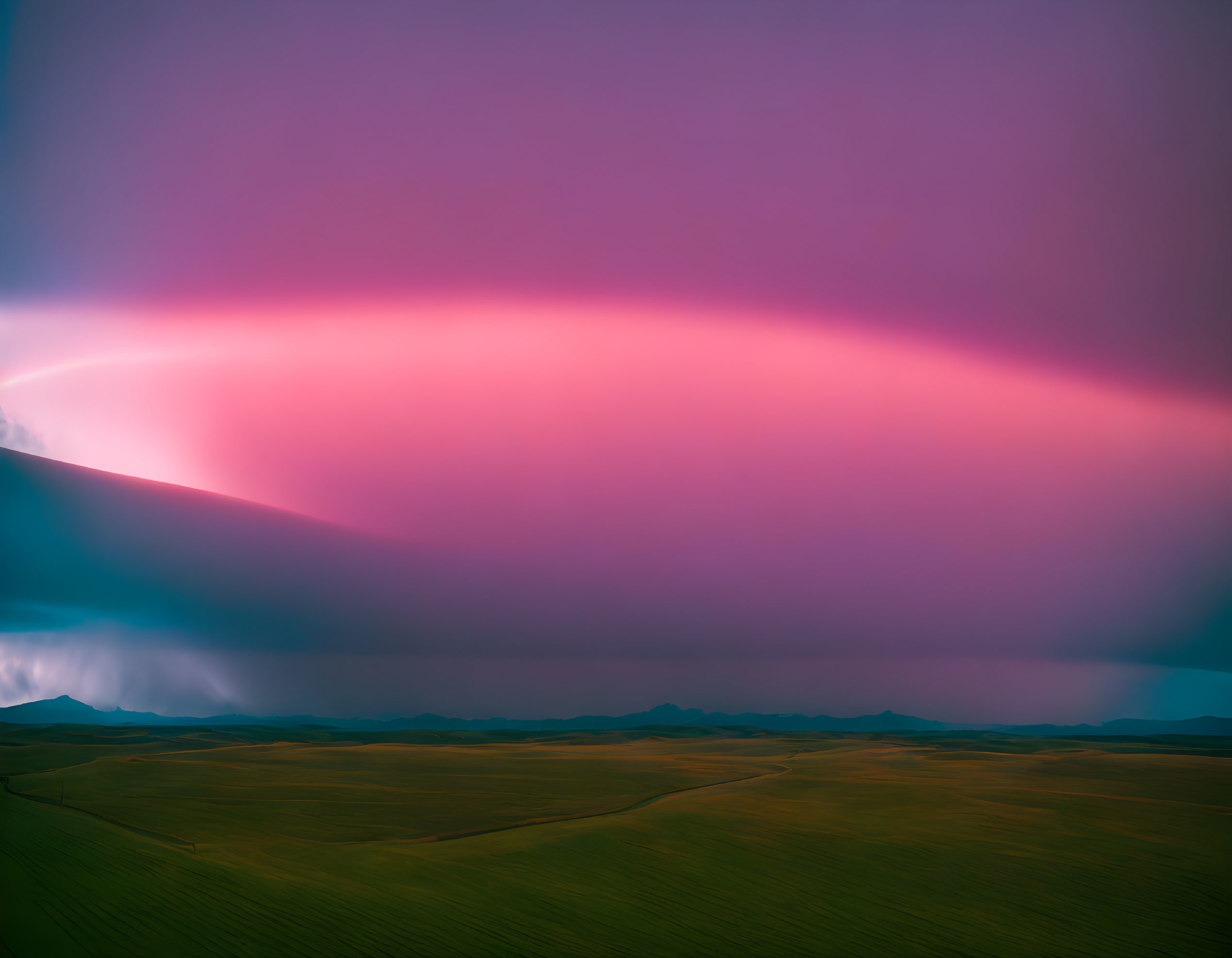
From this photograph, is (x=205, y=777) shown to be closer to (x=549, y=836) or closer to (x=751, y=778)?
(x=549, y=836)

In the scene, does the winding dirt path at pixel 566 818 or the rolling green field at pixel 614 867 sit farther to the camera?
the winding dirt path at pixel 566 818

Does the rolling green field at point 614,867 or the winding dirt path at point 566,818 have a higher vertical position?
the rolling green field at point 614,867

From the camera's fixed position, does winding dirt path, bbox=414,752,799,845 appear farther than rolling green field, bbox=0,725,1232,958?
Yes

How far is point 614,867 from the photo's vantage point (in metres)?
23.8

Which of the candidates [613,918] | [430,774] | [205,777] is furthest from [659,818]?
[205,777]

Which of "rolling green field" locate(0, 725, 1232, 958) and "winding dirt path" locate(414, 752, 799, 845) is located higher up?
"rolling green field" locate(0, 725, 1232, 958)

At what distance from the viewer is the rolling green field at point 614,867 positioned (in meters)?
17.7

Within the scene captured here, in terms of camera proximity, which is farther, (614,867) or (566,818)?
(566,818)

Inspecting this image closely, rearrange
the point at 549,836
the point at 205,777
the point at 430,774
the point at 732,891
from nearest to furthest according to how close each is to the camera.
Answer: the point at 732,891 → the point at 549,836 → the point at 205,777 → the point at 430,774

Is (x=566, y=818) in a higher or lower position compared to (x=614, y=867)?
lower

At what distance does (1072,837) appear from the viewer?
1133 inches

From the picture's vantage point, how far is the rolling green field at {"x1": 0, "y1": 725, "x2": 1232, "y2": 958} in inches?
696

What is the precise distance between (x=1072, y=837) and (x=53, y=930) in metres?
30.3

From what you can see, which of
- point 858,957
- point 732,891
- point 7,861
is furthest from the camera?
point 732,891
